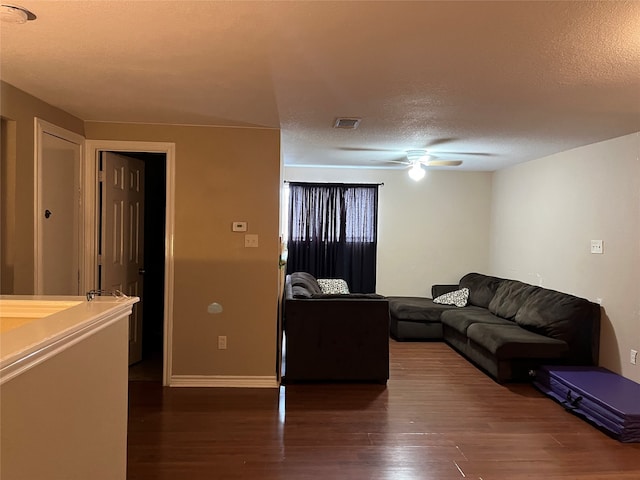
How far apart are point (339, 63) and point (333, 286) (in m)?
4.23

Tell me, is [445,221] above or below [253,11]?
below

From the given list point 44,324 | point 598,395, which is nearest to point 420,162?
point 598,395

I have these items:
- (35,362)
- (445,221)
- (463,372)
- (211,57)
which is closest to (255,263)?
(211,57)

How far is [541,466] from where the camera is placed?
276 centimetres

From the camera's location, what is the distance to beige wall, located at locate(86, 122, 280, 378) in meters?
3.98

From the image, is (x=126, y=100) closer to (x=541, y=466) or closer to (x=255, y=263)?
(x=255, y=263)

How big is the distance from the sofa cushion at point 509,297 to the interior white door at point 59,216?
4.42 metres

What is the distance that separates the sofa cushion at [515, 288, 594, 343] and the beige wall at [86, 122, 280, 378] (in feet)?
8.56

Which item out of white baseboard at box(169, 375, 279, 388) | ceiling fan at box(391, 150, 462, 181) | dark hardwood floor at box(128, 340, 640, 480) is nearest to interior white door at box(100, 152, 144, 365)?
white baseboard at box(169, 375, 279, 388)

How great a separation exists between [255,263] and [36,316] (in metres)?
2.11

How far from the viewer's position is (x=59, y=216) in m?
3.53

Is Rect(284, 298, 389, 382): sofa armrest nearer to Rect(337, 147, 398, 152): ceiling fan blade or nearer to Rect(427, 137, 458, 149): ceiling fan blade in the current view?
Rect(427, 137, 458, 149): ceiling fan blade

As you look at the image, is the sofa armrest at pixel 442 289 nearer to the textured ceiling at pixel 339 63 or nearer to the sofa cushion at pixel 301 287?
the sofa cushion at pixel 301 287

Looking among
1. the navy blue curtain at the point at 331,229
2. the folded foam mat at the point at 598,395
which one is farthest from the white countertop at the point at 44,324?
the navy blue curtain at the point at 331,229
